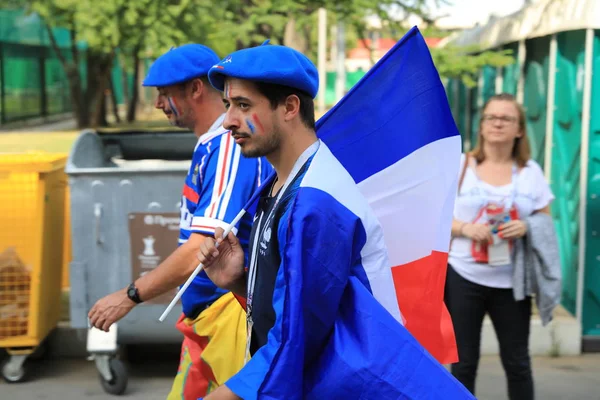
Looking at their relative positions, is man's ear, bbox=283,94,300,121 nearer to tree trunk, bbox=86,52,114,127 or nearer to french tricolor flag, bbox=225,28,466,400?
french tricolor flag, bbox=225,28,466,400

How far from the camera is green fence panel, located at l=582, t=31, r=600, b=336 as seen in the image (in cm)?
618

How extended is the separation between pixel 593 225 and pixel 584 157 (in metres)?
0.45

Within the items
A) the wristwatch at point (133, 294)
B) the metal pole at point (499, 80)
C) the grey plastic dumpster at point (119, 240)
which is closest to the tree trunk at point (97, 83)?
the metal pole at point (499, 80)

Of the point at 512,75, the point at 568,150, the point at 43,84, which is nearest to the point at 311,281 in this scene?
the point at 568,150

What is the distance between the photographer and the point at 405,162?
2.68 m

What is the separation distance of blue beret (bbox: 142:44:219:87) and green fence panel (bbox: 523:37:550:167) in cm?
449

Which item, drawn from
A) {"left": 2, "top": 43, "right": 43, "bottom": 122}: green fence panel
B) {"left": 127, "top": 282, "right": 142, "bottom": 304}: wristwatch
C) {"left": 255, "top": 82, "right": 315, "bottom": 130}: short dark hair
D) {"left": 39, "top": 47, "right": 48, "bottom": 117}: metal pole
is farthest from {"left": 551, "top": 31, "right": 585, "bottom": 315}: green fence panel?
{"left": 39, "top": 47, "right": 48, "bottom": 117}: metal pole

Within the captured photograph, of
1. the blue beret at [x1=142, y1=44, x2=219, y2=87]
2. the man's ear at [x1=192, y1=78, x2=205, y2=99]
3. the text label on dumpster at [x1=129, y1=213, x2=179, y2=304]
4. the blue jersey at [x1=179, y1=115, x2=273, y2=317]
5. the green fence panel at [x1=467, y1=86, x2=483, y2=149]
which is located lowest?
the text label on dumpster at [x1=129, y1=213, x2=179, y2=304]

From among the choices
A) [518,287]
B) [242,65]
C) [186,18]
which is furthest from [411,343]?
[186,18]

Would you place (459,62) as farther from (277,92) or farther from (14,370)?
(277,92)

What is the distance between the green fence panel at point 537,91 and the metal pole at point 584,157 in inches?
44.0

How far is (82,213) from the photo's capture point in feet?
18.4

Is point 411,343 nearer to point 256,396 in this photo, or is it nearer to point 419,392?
point 419,392

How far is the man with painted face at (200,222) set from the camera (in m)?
2.99
